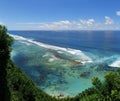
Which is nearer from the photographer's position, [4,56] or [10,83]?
[4,56]

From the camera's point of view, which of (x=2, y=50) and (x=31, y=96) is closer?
(x=2, y=50)

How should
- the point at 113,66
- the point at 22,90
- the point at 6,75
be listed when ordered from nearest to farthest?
the point at 6,75 → the point at 22,90 → the point at 113,66

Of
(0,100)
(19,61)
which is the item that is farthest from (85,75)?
(0,100)

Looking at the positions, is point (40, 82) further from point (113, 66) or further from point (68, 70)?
point (113, 66)

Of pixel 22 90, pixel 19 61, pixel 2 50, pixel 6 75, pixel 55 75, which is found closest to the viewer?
pixel 2 50

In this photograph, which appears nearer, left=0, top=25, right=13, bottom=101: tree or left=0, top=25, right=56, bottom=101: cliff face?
left=0, top=25, right=13, bottom=101: tree

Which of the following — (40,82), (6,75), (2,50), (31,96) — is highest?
(2,50)

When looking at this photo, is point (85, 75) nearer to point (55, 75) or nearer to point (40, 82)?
point (55, 75)

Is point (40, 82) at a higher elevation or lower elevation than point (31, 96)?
lower

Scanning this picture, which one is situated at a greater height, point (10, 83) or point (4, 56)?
point (4, 56)

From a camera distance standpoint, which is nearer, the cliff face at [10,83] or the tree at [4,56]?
the tree at [4,56]
